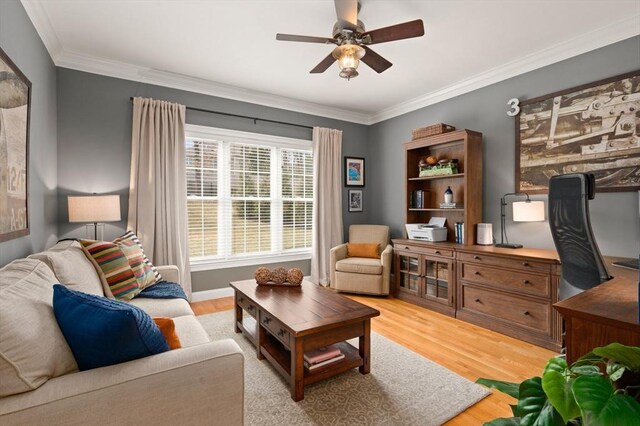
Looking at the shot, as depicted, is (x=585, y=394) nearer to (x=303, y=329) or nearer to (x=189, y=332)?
(x=303, y=329)

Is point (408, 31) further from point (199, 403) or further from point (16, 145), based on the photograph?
point (16, 145)

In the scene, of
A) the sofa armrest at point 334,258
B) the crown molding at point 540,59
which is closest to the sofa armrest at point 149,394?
the sofa armrest at point 334,258

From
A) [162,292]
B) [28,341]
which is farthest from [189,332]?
[28,341]

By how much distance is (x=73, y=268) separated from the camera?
1.95 metres

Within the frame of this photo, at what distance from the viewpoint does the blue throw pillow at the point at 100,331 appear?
1.12 meters

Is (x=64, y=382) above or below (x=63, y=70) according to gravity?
below

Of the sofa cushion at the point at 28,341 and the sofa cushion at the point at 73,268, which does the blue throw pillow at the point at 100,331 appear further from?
the sofa cushion at the point at 73,268

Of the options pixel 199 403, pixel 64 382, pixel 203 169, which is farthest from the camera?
pixel 203 169

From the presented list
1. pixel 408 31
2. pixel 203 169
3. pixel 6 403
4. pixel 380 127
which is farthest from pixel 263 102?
pixel 6 403

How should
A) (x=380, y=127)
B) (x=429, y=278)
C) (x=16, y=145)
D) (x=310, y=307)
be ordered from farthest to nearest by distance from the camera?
(x=380, y=127) → (x=429, y=278) → (x=310, y=307) → (x=16, y=145)

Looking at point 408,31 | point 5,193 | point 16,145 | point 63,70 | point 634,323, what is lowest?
→ point 634,323

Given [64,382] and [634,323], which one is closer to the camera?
[634,323]

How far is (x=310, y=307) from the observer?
7.59 ft

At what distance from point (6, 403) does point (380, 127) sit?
506 cm
